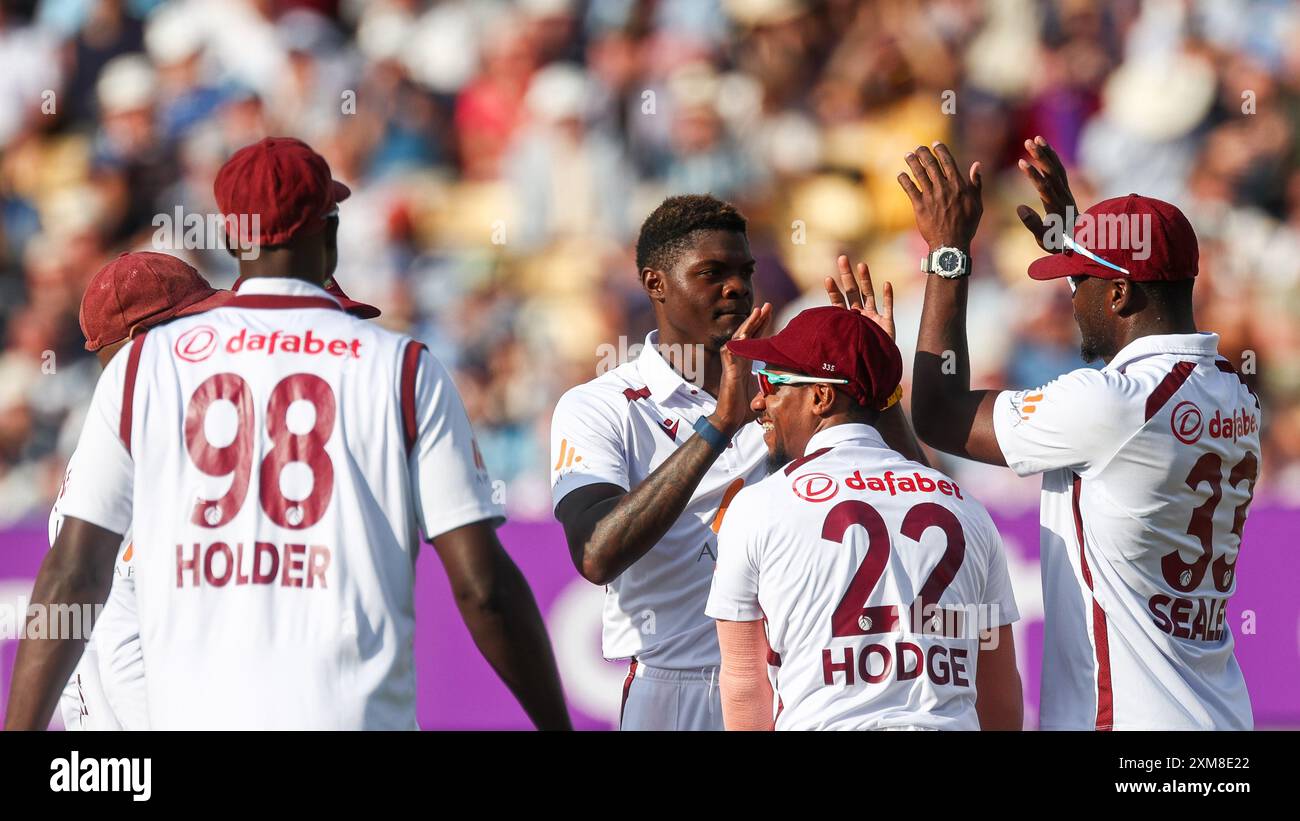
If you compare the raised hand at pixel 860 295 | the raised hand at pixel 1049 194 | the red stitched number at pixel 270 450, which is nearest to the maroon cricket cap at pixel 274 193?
the red stitched number at pixel 270 450

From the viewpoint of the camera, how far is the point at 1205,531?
4164mm

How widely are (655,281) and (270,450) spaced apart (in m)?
2.19

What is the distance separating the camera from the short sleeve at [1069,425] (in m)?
4.09

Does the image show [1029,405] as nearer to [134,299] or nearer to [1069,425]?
[1069,425]

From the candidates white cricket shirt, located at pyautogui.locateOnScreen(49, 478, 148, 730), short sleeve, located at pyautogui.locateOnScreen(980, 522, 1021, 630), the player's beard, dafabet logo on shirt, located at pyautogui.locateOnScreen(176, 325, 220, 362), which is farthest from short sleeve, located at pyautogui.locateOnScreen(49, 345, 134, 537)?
short sleeve, located at pyautogui.locateOnScreen(980, 522, 1021, 630)

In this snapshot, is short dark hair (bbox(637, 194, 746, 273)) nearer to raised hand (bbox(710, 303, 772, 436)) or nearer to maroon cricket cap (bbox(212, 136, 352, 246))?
raised hand (bbox(710, 303, 772, 436))

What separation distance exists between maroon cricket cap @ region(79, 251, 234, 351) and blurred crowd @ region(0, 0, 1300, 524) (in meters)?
5.03

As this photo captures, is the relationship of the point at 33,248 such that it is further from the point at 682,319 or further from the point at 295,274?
the point at 295,274

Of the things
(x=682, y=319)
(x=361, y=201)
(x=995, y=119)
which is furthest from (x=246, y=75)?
(x=682, y=319)

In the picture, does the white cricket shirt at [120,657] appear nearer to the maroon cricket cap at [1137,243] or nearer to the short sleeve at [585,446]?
the short sleeve at [585,446]

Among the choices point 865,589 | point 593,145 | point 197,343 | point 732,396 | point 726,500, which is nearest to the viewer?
point 197,343

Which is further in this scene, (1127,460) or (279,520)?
(1127,460)

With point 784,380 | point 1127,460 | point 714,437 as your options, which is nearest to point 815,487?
point 784,380
